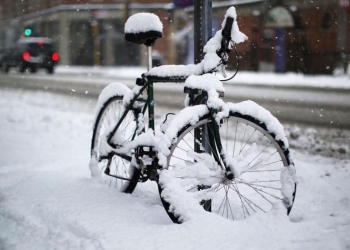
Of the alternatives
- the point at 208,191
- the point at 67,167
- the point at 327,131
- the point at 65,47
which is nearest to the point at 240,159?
the point at 208,191

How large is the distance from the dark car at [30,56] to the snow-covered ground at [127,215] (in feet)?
61.3

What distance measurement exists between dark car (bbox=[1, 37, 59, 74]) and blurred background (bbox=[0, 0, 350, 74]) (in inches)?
30.7

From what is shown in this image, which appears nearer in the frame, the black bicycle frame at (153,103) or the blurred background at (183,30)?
the black bicycle frame at (153,103)

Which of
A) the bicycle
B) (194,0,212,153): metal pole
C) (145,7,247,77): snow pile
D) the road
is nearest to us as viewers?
the bicycle

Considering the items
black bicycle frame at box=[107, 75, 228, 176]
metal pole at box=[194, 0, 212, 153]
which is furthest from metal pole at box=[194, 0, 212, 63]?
black bicycle frame at box=[107, 75, 228, 176]

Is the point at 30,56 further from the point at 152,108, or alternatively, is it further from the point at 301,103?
the point at 152,108

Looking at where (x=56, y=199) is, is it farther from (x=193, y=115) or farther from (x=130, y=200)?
(x=193, y=115)

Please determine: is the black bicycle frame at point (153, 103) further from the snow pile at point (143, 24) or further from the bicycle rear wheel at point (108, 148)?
the snow pile at point (143, 24)

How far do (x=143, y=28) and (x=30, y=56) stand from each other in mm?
20946

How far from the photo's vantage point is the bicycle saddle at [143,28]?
3.19m

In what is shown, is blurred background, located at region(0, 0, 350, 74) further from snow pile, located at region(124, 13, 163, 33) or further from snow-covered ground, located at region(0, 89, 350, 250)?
snow pile, located at region(124, 13, 163, 33)

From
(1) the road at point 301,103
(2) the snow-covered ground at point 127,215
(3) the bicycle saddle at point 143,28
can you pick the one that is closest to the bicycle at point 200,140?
(3) the bicycle saddle at point 143,28

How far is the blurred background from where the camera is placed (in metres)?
22.6

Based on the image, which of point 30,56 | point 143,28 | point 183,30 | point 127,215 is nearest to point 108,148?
point 127,215
